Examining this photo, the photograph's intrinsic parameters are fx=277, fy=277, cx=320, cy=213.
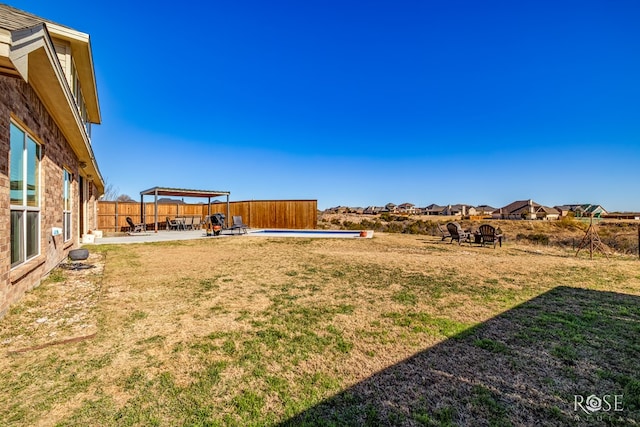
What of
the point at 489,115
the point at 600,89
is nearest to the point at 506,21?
the point at 600,89

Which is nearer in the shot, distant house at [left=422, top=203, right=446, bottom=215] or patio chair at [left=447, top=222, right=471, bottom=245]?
patio chair at [left=447, top=222, right=471, bottom=245]

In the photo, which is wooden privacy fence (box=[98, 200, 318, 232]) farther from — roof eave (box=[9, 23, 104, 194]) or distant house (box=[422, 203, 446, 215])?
distant house (box=[422, 203, 446, 215])

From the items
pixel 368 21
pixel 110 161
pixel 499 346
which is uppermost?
pixel 368 21

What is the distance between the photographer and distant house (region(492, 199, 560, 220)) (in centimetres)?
4719

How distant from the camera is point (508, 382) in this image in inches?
84.3

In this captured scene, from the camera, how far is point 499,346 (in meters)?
2.73

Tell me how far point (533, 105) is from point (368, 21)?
40.1 feet

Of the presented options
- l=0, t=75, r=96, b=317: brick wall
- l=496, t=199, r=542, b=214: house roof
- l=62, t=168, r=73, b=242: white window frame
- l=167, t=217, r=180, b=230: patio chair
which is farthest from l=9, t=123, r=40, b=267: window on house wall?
l=496, t=199, r=542, b=214: house roof

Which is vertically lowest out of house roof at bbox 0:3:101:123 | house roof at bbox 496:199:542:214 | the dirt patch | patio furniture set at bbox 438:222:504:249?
the dirt patch

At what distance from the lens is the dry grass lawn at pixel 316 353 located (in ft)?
5.98

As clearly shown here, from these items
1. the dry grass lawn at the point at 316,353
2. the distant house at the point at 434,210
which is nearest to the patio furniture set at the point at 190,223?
the dry grass lawn at the point at 316,353

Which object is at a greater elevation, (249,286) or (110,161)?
(110,161)

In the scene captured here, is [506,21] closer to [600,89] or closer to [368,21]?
[368,21]

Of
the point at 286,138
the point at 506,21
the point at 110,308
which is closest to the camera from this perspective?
the point at 110,308
